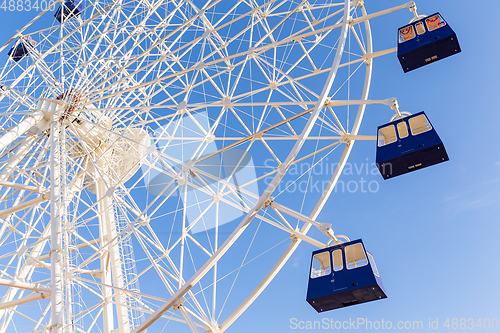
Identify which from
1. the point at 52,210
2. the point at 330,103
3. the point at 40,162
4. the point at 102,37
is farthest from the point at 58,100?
the point at 330,103

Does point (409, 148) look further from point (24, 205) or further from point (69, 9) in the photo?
point (69, 9)

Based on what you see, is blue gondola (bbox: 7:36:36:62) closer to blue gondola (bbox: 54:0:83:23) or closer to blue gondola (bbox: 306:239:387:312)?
blue gondola (bbox: 54:0:83:23)

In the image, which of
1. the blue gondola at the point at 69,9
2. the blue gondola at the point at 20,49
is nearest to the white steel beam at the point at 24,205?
the blue gondola at the point at 20,49

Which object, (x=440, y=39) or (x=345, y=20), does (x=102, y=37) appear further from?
(x=440, y=39)

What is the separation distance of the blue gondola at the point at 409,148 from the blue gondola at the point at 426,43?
1.93 m

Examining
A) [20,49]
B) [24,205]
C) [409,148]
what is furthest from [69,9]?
[409,148]

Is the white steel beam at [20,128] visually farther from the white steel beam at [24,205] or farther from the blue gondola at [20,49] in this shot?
the blue gondola at [20,49]

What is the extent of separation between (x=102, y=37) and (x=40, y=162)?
6.19 m

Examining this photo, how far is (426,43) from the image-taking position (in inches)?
514

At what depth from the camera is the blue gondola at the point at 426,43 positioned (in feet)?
42.4

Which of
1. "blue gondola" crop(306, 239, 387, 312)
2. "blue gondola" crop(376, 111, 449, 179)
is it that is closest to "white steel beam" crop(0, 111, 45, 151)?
"blue gondola" crop(306, 239, 387, 312)

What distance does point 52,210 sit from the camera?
45.1 feet

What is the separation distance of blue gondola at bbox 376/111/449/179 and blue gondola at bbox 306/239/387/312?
7.34ft

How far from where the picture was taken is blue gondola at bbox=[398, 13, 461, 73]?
12914 mm
